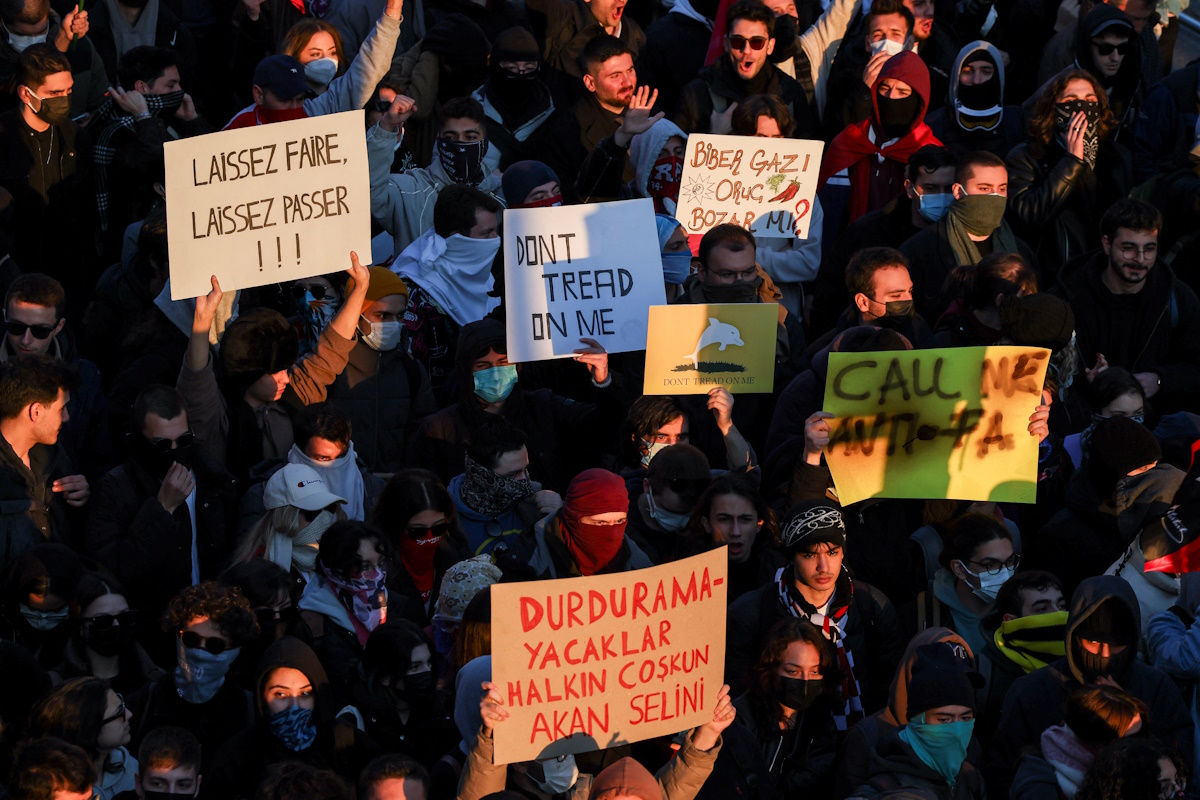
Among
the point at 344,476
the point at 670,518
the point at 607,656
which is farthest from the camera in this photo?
the point at 344,476

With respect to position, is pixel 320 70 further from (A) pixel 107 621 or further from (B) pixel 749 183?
(A) pixel 107 621

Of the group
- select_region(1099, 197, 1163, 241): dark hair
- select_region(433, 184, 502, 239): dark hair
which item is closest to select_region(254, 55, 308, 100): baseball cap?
select_region(433, 184, 502, 239): dark hair

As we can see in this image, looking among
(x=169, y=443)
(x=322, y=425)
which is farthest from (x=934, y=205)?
(x=169, y=443)

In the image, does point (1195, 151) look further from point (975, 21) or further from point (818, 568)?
point (818, 568)

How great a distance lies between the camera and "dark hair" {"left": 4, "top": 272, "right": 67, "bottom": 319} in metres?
8.22

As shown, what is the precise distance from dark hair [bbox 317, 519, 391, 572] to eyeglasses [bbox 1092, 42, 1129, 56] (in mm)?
5601

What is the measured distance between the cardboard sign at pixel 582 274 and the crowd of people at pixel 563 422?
0.60 ft

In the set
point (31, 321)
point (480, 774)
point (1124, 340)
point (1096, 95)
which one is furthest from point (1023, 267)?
point (31, 321)

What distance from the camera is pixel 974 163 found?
926 cm

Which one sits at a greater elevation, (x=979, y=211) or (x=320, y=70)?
(x=320, y=70)

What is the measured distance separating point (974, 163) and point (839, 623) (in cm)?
305

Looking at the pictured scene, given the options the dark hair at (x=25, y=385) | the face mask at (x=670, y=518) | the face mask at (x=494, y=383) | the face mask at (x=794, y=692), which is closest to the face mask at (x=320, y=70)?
the face mask at (x=494, y=383)

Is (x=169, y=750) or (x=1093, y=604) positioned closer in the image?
(x=169, y=750)

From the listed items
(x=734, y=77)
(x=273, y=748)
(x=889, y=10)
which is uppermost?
(x=889, y=10)
